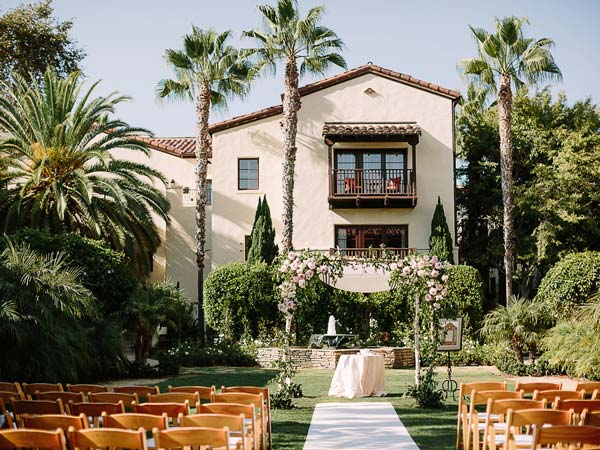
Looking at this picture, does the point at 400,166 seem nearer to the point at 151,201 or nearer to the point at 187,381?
the point at 151,201

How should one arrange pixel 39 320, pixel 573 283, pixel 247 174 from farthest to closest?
pixel 247 174 < pixel 573 283 < pixel 39 320

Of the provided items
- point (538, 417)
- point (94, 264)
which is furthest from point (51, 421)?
point (94, 264)

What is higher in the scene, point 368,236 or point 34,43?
point 34,43

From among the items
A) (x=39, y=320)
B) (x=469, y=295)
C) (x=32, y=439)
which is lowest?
(x=32, y=439)

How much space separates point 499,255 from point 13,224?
1835 cm

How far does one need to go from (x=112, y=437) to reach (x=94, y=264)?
1671cm

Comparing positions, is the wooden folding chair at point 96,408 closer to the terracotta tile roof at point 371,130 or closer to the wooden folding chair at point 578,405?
the wooden folding chair at point 578,405

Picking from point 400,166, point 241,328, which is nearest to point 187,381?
point 241,328

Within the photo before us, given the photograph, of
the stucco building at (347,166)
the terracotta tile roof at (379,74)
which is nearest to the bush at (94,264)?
the stucco building at (347,166)

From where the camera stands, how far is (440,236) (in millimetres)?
31406

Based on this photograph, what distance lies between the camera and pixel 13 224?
26906mm

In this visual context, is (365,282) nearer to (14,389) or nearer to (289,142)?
(289,142)

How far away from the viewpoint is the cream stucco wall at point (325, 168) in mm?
32406

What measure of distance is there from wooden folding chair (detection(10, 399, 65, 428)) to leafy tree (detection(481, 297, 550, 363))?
1663 centimetres
